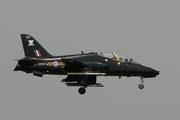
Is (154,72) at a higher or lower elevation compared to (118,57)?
lower

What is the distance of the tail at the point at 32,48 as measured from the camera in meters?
73.2

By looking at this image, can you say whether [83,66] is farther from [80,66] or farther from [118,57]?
[118,57]

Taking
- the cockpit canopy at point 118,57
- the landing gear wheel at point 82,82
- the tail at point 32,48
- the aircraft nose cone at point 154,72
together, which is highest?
the tail at point 32,48

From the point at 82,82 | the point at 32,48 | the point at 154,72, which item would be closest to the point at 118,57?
the point at 154,72

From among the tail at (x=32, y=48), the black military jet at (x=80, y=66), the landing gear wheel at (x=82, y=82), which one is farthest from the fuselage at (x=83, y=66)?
the tail at (x=32, y=48)

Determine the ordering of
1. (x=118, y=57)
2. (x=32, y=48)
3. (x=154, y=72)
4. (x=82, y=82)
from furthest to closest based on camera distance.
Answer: (x=154, y=72) → (x=118, y=57) → (x=32, y=48) → (x=82, y=82)

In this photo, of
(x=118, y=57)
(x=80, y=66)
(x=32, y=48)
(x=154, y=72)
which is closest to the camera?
(x=80, y=66)

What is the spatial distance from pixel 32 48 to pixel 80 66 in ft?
15.9

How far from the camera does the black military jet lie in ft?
235

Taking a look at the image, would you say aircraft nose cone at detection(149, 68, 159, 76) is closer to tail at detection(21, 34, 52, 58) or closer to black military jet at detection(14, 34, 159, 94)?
black military jet at detection(14, 34, 159, 94)

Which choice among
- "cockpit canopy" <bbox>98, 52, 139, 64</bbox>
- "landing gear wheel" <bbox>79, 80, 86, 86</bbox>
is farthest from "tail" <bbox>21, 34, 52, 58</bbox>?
"cockpit canopy" <bbox>98, 52, 139, 64</bbox>

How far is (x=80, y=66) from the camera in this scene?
72.2 meters

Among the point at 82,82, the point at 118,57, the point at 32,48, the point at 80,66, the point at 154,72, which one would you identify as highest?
the point at 32,48

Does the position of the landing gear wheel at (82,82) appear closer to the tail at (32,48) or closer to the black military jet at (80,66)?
the black military jet at (80,66)
